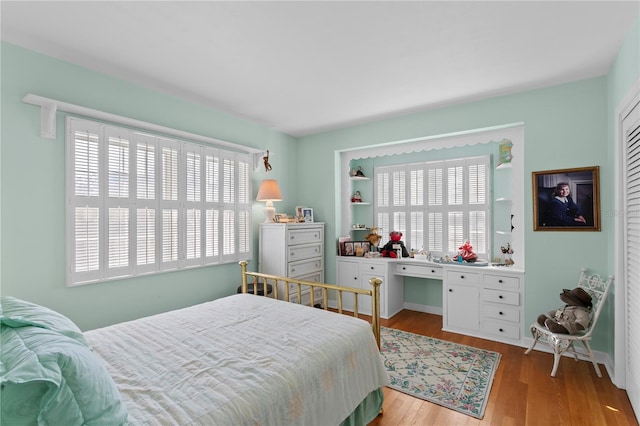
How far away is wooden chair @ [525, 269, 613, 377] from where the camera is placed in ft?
8.40

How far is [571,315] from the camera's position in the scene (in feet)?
8.87

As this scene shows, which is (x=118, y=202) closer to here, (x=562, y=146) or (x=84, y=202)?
(x=84, y=202)

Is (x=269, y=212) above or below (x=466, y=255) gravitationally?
above

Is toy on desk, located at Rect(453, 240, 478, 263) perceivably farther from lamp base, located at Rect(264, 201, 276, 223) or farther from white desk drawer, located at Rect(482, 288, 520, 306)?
lamp base, located at Rect(264, 201, 276, 223)

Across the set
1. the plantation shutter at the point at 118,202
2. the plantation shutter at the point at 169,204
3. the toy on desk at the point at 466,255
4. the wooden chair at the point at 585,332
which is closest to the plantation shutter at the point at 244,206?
the plantation shutter at the point at 169,204

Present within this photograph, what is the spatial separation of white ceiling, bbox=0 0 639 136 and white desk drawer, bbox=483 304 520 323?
7.56ft

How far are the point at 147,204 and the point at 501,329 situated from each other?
391 centimetres

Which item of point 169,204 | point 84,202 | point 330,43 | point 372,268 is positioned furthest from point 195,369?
point 372,268

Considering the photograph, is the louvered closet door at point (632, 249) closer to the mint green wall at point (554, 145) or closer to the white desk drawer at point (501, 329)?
the mint green wall at point (554, 145)

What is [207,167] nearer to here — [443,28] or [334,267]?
[334,267]

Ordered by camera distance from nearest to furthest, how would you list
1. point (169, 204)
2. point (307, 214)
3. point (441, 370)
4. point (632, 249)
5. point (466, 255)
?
point (632, 249) → point (441, 370) → point (169, 204) → point (466, 255) → point (307, 214)


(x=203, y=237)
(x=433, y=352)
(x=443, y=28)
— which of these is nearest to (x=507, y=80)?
(x=443, y=28)

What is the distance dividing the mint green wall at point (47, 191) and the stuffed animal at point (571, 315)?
368cm

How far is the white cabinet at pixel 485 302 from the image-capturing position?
10.5 ft
